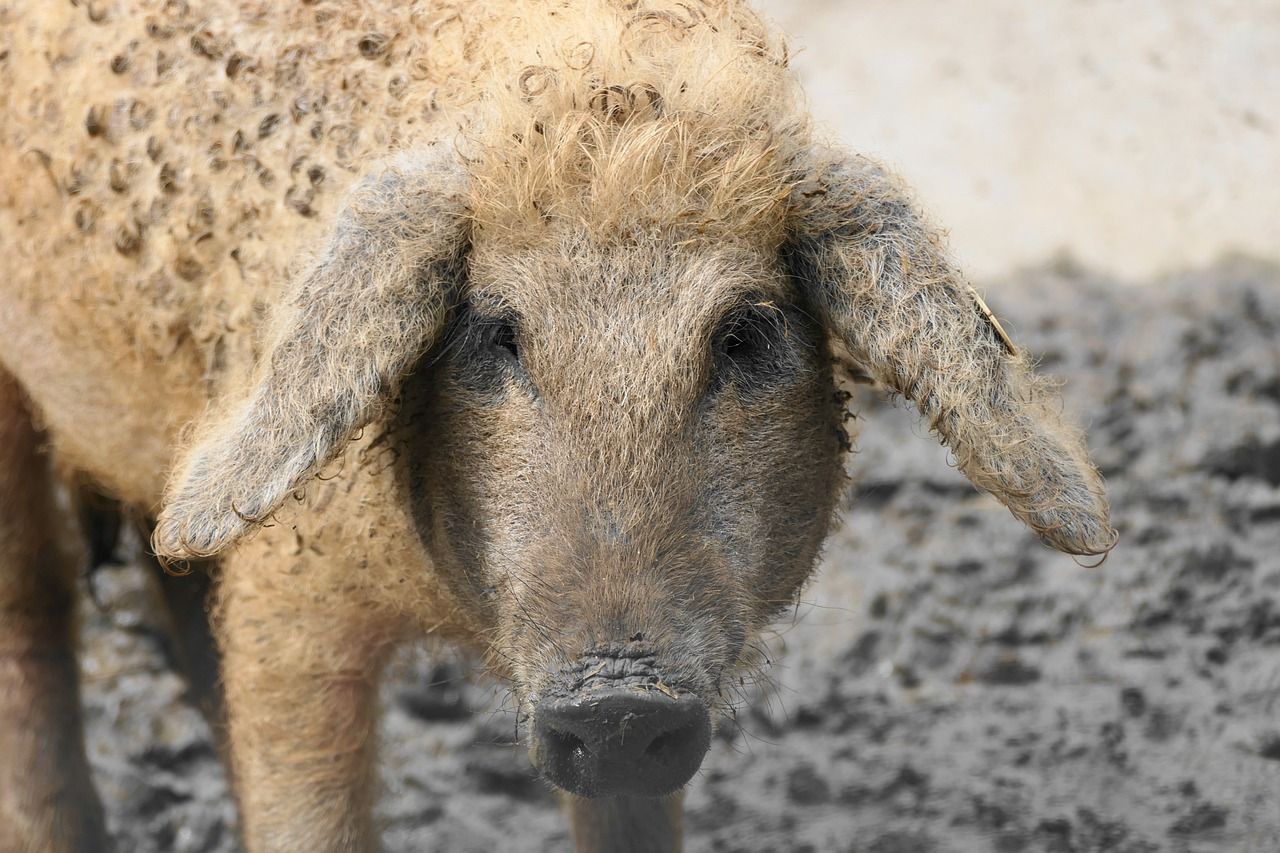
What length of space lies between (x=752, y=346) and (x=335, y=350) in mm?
842

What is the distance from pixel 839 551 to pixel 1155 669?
135cm

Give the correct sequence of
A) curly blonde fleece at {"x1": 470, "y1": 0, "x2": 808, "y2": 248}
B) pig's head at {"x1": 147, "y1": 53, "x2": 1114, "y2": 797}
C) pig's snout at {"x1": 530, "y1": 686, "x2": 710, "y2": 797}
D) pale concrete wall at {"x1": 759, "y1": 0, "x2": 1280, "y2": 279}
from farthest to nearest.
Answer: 1. pale concrete wall at {"x1": 759, "y1": 0, "x2": 1280, "y2": 279}
2. curly blonde fleece at {"x1": 470, "y1": 0, "x2": 808, "y2": 248}
3. pig's head at {"x1": 147, "y1": 53, "x2": 1114, "y2": 797}
4. pig's snout at {"x1": 530, "y1": 686, "x2": 710, "y2": 797}

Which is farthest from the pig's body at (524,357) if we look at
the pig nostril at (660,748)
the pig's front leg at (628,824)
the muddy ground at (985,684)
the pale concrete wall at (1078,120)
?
the pale concrete wall at (1078,120)

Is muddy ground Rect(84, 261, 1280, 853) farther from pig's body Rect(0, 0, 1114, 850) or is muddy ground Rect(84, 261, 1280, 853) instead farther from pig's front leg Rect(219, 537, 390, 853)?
pig's body Rect(0, 0, 1114, 850)

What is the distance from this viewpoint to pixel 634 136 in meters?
3.41

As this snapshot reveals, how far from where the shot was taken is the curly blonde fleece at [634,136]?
3.38 meters

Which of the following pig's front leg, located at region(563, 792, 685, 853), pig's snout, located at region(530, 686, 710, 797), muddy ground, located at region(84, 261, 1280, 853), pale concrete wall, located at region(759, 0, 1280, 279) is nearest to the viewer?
pig's snout, located at region(530, 686, 710, 797)

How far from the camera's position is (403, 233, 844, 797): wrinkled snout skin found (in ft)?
10.4

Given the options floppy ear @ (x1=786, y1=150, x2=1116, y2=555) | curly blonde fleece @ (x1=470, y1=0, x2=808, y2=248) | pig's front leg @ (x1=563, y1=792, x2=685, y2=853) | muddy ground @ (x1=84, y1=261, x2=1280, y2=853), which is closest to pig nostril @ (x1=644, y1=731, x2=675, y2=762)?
floppy ear @ (x1=786, y1=150, x2=1116, y2=555)

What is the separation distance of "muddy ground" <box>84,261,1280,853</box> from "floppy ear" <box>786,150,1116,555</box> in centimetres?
204

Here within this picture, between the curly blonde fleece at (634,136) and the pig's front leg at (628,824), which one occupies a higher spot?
the curly blonde fleece at (634,136)

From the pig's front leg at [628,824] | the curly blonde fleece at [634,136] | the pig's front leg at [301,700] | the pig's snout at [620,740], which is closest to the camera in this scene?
the pig's snout at [620,740]

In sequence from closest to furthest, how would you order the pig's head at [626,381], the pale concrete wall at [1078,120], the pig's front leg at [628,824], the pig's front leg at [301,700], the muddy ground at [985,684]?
the pig's head at [626,381] → the pig's front leg at [301,700] → the pig's front leg at [628,824] → the muddy ground at [985,684] → the pale concrete wall at [1078,120]

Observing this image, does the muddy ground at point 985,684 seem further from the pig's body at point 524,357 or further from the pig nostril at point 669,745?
the pig nostril at point 669,745
